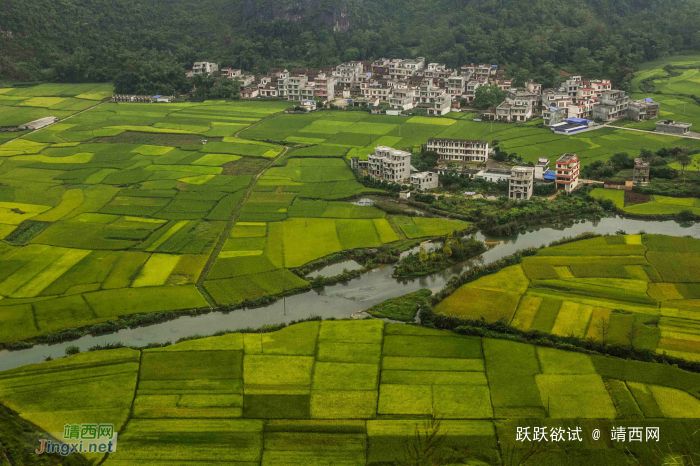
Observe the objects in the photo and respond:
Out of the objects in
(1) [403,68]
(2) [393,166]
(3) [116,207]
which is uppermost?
(1) [403,68]

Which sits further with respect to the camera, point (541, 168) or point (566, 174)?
point (541, 168)

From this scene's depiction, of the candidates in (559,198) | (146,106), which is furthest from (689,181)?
(146,106)

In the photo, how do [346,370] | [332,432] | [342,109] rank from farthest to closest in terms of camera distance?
[342,109], [346,370], [332,432]

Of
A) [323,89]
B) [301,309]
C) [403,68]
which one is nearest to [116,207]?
[301,309]

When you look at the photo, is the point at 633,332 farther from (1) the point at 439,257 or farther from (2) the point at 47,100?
(2) the point at 47,100

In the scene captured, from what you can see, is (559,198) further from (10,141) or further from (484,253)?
(10,141)

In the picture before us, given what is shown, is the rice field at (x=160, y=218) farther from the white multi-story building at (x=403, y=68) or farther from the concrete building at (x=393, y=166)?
the white multi-story building at (x=403, y=68)

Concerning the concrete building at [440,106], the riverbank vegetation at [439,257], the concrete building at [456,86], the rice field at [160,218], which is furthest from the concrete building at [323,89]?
the riverbank vegetation at [439,257]
